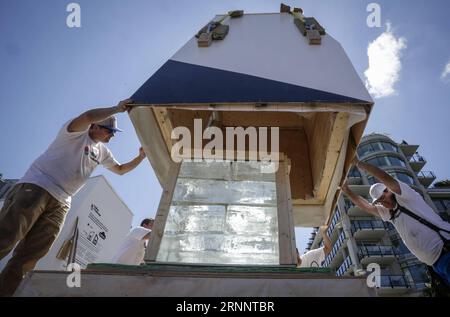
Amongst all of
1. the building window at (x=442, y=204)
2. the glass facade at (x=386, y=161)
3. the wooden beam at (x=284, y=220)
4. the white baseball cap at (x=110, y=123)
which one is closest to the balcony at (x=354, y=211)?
the glass facade at (x=386, y=161)

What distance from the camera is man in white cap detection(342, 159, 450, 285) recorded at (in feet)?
10.4

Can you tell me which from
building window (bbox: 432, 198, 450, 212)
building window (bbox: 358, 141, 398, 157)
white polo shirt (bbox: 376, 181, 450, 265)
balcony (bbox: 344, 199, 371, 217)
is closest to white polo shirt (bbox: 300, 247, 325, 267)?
white polo shirt (bbox: 376, 181, 450, 265)

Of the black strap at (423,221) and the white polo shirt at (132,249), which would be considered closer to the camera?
the black strap at (423,221)

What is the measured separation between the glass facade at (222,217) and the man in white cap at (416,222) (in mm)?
1222

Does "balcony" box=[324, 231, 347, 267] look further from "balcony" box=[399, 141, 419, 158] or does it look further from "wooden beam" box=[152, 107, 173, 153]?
"wooden beam" box=[152, 107, 173, 153]

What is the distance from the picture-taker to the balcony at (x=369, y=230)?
32969mm

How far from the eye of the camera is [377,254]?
31.0 metres

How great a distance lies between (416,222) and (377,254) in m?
32.1

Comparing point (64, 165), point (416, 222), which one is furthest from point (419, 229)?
point (64, 165)

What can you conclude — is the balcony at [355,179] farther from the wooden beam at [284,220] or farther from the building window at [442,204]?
the wooden beam at [284,220]

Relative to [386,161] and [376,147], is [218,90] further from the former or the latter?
[376,147]

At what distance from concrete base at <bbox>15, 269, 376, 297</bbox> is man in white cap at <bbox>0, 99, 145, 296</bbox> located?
2.85 ft
